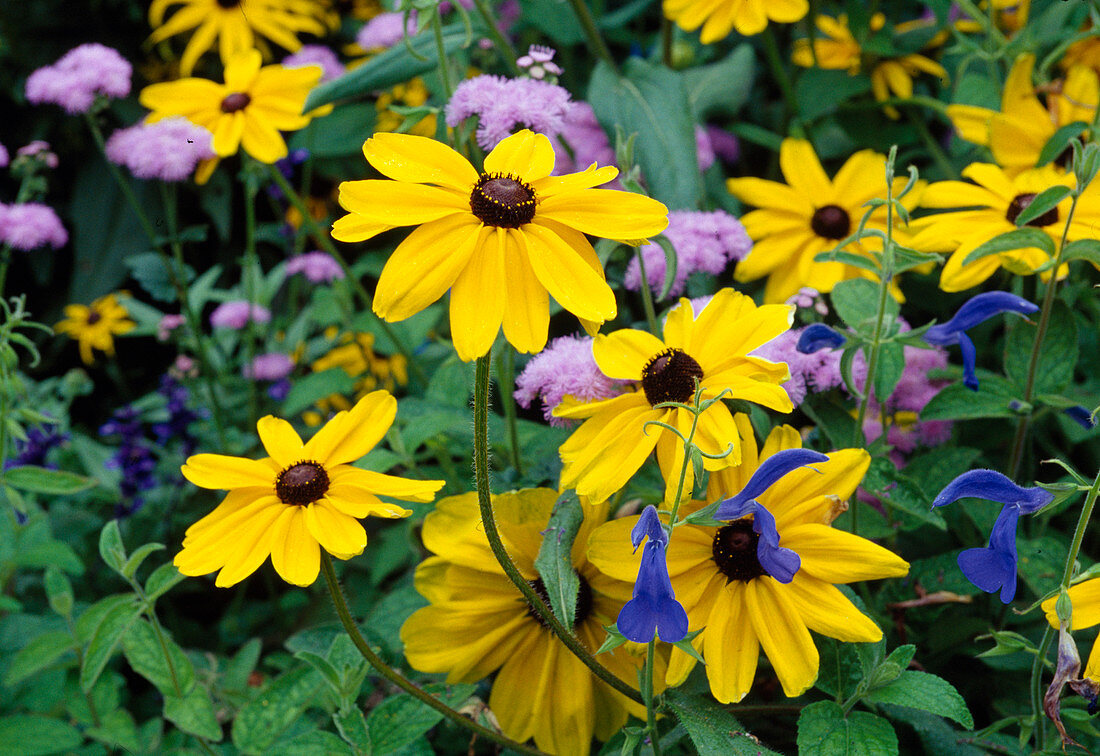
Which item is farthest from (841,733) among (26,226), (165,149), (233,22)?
(233,22)

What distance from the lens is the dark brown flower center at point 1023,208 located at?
35.8 inches

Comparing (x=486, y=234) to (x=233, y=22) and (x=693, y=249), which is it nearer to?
(x=693, y=249)

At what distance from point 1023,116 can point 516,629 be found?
0.90 m

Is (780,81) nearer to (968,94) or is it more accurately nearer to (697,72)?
(697,72)

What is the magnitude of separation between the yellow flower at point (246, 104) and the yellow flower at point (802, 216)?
545 millimetres

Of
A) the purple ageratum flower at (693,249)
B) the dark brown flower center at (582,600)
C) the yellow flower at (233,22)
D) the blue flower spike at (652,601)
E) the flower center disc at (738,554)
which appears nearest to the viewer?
the blue flower spike at (652,601)

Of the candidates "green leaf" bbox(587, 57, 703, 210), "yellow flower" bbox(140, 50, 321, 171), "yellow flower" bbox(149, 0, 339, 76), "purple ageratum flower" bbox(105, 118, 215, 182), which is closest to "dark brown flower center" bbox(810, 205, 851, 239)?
"green leaf" bbox(587, 57, 703, 210)

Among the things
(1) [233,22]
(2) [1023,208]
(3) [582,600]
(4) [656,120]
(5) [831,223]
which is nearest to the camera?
(3) [582,600]

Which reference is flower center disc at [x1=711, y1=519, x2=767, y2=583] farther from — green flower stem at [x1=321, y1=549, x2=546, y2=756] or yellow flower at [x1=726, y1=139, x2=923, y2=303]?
yellow flower at [x1=726, y1=139, x2=923, y2=303]

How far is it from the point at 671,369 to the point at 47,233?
3.53ft

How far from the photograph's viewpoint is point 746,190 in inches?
44.7

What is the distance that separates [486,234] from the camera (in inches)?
23.2

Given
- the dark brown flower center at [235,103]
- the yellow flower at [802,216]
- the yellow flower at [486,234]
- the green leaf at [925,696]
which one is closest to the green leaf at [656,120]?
the yellow flower at [802,216]

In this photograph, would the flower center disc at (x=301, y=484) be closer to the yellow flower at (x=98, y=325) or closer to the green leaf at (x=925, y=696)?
the green leaf at (x=925, y=696)
